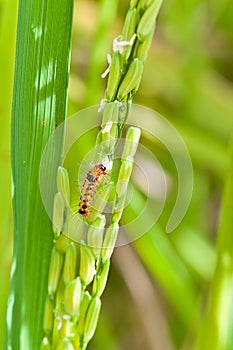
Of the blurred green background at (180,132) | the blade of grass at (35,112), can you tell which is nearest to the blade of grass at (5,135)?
the blade of grass at (35,112)

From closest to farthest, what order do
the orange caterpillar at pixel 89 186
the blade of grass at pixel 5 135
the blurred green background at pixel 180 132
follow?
the orange caterpillar at pixel 89 186
the blade of grass at pixel 5 135
the blurred green background at pixel 180 132

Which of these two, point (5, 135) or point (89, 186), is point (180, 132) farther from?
point (89, 186)

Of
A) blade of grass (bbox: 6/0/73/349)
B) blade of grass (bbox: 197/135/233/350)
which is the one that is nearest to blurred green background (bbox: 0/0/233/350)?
blade of grass (bbox: 197/135/233/350)

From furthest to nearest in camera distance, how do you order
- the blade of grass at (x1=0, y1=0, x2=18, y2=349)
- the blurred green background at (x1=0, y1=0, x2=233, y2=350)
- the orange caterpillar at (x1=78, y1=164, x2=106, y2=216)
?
1. the blurred green background at (x1=0, y1=0, x2=233, y2=350)
2. the blade of grass at (x1=0, y1=0, x2=18, y2=349)
3. the orange caterpillar at (x1=78, y1=164, x2=106, y2=216)

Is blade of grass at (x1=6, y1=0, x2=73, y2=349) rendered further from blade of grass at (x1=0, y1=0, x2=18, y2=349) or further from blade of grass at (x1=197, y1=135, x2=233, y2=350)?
blade of grass at (x1=197, y1=135, x2=233, y2=350)

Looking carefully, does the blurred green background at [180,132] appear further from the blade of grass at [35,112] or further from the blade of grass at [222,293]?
the blade of grass at [35,112]
